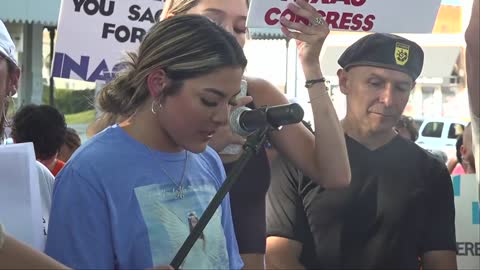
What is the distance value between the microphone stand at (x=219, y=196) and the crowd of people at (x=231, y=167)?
14 centimetres

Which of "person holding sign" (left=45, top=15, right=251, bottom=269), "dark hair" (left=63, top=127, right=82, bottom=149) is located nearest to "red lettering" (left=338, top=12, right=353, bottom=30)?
"person holding sign" (left=45, top=15, right=251, bottom=269)

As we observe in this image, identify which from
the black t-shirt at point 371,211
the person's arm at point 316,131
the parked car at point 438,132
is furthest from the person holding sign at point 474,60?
the parked car at point 438,132

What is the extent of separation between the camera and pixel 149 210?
2264mm

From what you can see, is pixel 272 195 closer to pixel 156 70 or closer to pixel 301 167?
pixel 301 167

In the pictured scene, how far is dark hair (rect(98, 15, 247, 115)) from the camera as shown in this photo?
7.61ft

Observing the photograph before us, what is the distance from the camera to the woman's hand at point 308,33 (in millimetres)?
3004

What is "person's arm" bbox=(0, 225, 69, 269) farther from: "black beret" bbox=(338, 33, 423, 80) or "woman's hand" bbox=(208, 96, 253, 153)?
"black beret" bbox=(338, 33, 423, 80)

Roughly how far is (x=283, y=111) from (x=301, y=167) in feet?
2.53

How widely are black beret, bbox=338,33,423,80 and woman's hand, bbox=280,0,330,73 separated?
2.66 ft

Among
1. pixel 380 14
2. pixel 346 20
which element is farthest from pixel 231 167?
pixel 380 14

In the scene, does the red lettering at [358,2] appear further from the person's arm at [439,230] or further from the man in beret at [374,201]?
the person's arm at [439,230]

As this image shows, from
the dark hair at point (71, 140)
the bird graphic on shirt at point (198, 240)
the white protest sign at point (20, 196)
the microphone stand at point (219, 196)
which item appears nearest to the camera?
the microphone stand at point (219, 196)

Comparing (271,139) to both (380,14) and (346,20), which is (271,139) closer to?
(346,20)

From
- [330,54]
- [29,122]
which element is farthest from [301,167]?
[330,54]
